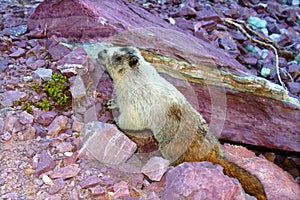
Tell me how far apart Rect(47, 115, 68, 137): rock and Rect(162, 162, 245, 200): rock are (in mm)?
1324

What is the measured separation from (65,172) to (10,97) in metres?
1.30

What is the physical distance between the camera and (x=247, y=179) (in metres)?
3.70

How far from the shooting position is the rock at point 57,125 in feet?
13.1

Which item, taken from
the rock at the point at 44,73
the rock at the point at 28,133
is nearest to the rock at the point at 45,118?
the rock at the point at 28,133

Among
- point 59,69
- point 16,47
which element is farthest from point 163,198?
point 16,47

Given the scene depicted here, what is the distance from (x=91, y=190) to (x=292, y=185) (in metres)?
2.00

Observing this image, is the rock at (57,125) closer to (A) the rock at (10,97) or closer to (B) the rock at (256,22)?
(A) the rock at (10,97)

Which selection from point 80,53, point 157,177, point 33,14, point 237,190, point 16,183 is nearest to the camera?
point 237,190

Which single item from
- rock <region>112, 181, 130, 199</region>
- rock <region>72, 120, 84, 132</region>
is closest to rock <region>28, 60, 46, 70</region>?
rock <region>72, 120, 84, 132</region>

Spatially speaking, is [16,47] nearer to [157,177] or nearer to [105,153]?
[105,153]

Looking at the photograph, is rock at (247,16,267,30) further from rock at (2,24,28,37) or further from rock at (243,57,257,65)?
rock at (2,24,28,37)

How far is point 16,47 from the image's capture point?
5160 millimetres

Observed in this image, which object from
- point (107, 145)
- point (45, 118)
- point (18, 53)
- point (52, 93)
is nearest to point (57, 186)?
point (107, 145)

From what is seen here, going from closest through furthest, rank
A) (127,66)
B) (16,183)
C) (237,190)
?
(237,190) < (16,183) < (127,66)
